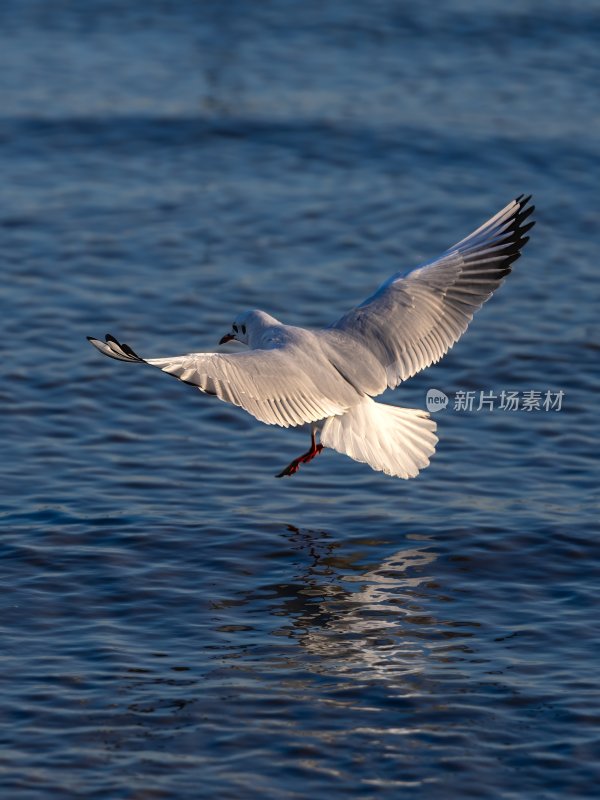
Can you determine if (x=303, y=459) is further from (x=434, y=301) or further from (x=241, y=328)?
(x=434, y=301)

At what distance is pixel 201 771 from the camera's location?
5961 mm

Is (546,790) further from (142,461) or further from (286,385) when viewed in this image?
(142,461)

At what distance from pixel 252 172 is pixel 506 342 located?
445 centimetres

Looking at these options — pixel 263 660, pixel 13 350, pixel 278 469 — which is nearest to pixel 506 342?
pixel 278 469

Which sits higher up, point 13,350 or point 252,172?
point 252,172

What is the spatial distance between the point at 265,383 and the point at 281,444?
1.96 meters

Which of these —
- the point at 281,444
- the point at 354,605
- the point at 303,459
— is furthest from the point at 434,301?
the point at 354,605

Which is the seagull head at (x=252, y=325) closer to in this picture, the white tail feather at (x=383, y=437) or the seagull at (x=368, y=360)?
the seagull at (x=368, y=360)

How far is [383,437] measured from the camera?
8.25 m

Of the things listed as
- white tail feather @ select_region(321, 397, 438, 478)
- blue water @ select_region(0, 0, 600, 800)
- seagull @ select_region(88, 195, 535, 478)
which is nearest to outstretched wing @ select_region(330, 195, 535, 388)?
seagull @ select_region(88, 195, 535, 478)

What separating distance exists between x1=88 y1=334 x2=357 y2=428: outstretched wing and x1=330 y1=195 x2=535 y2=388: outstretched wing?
21.9 inches

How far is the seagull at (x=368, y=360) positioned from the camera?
7.67 m

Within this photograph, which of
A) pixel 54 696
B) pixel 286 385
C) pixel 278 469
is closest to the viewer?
pixel 54 696

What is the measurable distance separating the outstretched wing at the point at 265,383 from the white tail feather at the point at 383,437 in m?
0.13
